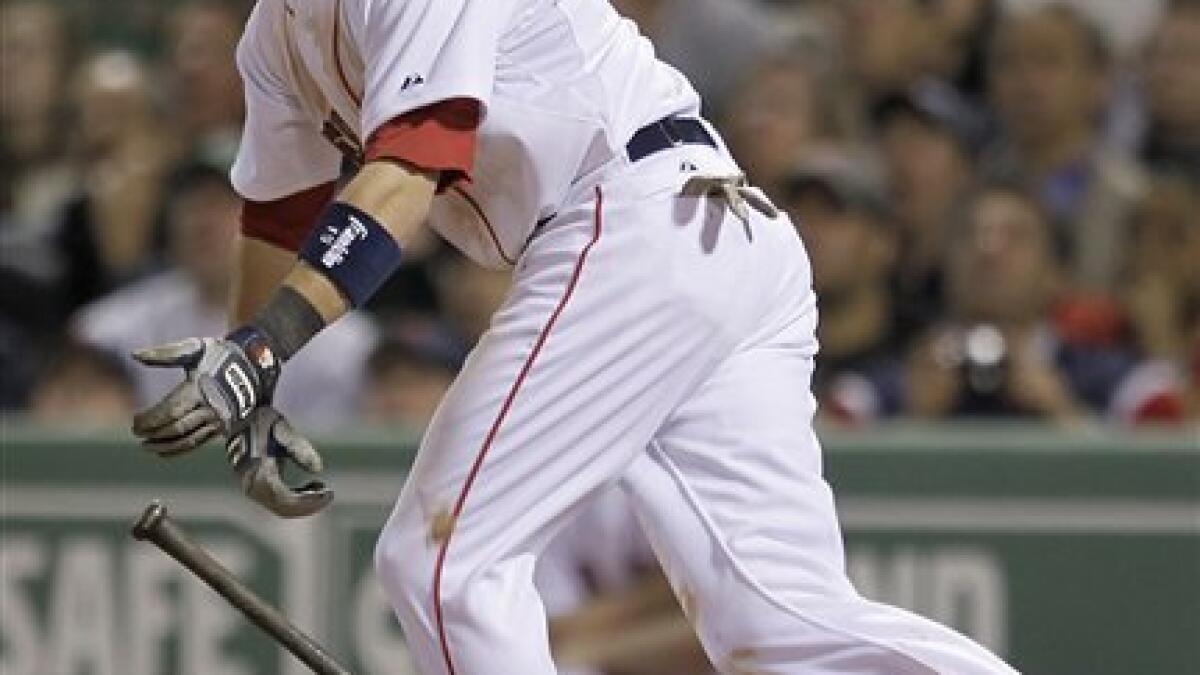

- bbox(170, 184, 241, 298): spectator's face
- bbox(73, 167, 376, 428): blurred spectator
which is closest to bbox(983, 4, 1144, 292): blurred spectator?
bbox(73, 167, 376, 428): blurred spectator

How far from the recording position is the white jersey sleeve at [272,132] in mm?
4520

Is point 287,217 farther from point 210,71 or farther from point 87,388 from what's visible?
point 210,71

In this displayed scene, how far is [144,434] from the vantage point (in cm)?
382

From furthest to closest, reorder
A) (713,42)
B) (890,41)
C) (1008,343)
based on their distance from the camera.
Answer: (713,42)
(890,41)
(1008,343)

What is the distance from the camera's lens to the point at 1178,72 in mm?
7480

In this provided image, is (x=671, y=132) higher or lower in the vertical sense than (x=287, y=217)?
higher

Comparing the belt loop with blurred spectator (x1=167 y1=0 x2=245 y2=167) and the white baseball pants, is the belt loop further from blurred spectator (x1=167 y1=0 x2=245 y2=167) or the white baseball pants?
blurred spectator (x1=167 y1=0 x2=245 y2=167)

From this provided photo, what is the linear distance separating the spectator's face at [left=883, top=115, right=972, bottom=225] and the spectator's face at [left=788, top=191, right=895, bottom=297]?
0.95 feet

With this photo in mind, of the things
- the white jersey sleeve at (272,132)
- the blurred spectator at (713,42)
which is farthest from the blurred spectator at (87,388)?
the white jersey sleeve at (272,132)

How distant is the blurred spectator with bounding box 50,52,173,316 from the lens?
8383 mm

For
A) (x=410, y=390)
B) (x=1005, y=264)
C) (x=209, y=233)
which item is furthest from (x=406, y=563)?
(x=209, y=233)

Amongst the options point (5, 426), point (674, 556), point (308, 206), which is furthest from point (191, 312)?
point (674, 556)

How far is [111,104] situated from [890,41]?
2.37 m

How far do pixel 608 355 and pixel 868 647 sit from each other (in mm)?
568
